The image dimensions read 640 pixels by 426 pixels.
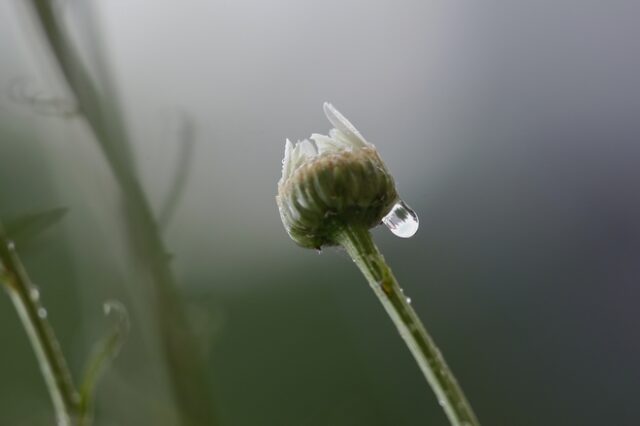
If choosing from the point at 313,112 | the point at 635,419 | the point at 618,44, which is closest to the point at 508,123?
the point at 618,44

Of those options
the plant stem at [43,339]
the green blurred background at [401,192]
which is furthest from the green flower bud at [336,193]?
the green blurred background at [401,192]

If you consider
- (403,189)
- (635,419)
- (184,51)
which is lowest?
(635,419)

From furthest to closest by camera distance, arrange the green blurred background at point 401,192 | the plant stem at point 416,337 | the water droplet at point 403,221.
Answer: the green blurred background at point 401,192
the water droplet at point 403,221
the plant stem at point 416,337

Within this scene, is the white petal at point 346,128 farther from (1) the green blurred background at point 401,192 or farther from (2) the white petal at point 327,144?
(1) the green blurred background at point 401,192

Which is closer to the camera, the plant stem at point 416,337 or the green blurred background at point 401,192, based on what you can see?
the plant stem at point 416,337

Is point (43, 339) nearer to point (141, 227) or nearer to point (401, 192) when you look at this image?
point (141, 227)

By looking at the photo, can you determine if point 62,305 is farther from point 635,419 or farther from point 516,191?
point 635,419
